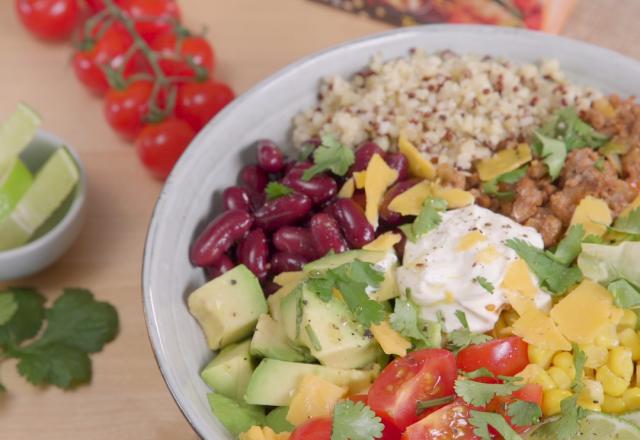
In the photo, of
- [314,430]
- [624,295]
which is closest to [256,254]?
[314,430]

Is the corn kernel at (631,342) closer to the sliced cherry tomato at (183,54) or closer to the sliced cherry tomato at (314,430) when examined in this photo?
the sliced cherry tomato at (314,430)

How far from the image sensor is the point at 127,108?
8.68 ft

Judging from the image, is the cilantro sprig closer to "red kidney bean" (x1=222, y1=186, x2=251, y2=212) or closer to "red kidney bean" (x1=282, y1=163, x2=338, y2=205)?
"red kidney bean" (x1=222, y1=186, x2=251, y2=212)

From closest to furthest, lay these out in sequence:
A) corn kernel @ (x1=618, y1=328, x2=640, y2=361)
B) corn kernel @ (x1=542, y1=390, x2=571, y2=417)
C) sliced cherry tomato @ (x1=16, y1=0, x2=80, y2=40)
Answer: corn kernel @ (x1=542, y1=390, x2=571, y2=417) < corn kernel @ (x1=618, y1=328, x2=640, y2=361) < sliced cherry tomato @ (x1=16, y1=0, x2=80, y2=40)

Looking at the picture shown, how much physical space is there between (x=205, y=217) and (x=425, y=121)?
657 mm

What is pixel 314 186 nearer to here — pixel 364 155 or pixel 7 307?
pixel 364 155

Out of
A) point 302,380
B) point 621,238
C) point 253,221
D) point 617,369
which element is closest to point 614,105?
point 621,238

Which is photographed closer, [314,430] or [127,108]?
[314,430]

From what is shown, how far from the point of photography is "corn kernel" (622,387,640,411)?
1740 millimetres

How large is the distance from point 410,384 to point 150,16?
6.07 feet

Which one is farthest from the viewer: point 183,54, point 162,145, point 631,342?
point 183,54

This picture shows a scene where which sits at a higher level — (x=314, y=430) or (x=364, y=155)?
(x=364, y=155)

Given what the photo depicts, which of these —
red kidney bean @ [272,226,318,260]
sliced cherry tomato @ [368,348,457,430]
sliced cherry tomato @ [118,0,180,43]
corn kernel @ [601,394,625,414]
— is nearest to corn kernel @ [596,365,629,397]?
corn kernel @ [601,394,625,414]

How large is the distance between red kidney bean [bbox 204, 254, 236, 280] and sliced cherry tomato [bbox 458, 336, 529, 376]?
615mm
